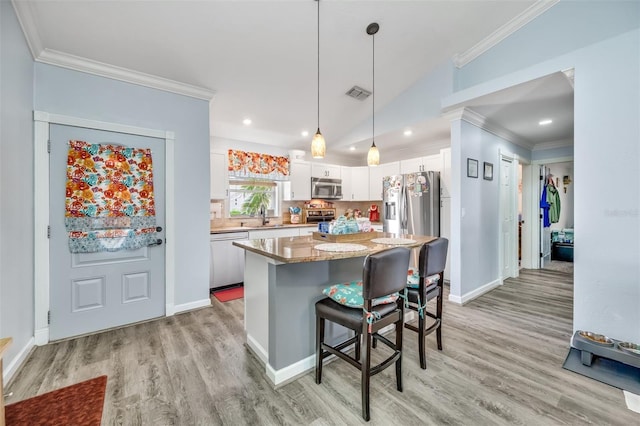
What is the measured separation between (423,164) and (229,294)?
3.53 metres

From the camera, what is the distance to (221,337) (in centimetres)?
250

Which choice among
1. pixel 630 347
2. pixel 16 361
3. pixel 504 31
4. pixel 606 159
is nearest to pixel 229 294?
pixel 16 361

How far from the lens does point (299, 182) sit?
5.02 m

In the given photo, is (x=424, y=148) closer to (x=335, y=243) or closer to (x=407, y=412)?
(x=335, y=243)

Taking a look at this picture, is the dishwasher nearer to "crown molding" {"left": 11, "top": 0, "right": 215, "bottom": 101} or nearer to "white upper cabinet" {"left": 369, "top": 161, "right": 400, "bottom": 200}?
"crown molding" {"left": 11, "top": 0, "right": 215, "bottom": 101}

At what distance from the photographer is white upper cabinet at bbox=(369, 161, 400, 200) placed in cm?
501

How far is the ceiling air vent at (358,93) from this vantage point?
3.61 m

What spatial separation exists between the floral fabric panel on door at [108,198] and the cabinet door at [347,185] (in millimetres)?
3549

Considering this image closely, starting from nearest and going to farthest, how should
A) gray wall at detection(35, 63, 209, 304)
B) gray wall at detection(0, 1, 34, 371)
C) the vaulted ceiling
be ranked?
gray wall at detection(0, 1, 34, 371) < the vaulted ceiling < gray wall at detection(35, 63, 209, 304)

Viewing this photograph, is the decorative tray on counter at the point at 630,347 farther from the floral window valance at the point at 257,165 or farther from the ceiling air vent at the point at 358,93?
the floral window valance at the point at 257,165

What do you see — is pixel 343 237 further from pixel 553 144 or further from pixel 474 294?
pixel 553 144

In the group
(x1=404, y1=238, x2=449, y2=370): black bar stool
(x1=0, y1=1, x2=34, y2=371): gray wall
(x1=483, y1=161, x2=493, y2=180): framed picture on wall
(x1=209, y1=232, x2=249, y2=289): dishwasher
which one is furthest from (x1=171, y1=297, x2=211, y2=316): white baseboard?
(x1=483, y1=161, x2=493, y2=180): framed picture on wall

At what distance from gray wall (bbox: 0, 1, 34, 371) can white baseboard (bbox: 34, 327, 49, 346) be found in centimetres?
7

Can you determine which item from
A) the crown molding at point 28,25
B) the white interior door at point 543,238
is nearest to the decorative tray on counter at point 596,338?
the white interior door at point 543,238
